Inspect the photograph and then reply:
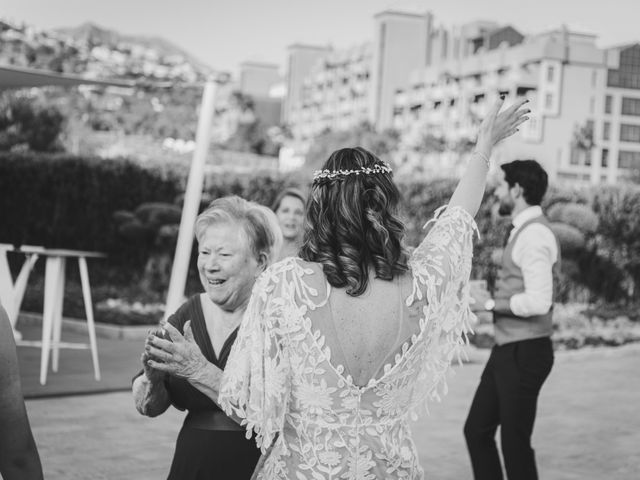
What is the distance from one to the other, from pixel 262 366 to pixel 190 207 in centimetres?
665

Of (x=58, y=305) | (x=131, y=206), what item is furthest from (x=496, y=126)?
(x=131, y=206)

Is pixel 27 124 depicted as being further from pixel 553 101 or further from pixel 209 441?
pixel 553 101

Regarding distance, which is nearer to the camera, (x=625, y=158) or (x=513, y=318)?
(x=513, y=318)

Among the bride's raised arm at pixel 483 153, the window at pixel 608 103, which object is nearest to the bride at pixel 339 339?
the bride's raised arm at pixel 483 153

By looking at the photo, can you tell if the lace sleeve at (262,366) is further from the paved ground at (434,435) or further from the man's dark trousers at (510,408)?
the paved ground at (434,435)

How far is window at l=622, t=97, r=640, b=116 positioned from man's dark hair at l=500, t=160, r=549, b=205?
137973mm

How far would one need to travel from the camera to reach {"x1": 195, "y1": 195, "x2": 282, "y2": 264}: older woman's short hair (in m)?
3.31

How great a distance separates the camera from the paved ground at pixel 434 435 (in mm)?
6746

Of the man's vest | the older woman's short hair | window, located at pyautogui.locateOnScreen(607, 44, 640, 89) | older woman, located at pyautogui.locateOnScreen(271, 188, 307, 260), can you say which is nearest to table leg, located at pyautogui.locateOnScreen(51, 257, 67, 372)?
older woman, located at pyautogui.locateOnScreen(271, 188, 307, 260)

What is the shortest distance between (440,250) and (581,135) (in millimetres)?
126664

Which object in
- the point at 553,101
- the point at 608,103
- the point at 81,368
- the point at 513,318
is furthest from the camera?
the point at 608,103

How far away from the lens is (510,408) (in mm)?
4891

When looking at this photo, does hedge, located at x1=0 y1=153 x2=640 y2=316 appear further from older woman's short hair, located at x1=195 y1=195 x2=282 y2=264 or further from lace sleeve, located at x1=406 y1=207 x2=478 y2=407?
lace sleeve, located at x1=406 y1=207 x2=478 y2=407

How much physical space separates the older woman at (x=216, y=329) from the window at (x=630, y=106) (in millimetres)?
140023
